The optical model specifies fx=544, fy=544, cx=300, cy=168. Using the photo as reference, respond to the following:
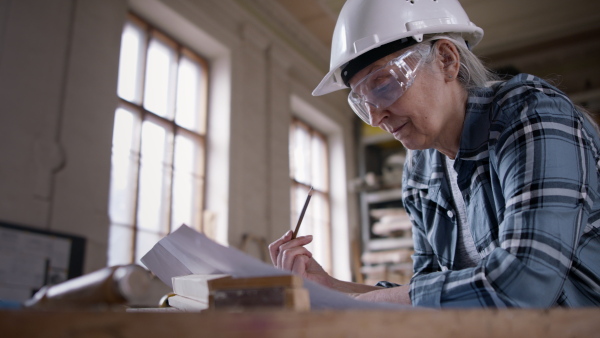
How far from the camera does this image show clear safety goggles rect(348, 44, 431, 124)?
5.25 feet

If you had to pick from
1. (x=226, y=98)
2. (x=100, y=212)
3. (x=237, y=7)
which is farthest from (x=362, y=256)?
(x=100, y=212)

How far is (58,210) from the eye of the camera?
4035 millimetres

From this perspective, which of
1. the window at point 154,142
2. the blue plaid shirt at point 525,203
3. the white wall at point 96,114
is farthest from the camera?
the window at point 154,142

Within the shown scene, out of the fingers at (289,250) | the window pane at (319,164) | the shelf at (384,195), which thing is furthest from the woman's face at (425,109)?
the window pane at (319,164)

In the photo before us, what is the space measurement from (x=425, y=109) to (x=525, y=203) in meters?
0.57

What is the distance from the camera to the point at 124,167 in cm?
493

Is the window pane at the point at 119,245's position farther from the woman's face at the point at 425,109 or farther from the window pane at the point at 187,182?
the woman's face at the point at 425,109

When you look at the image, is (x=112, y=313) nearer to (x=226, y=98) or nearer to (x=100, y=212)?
(x=100, y=212)

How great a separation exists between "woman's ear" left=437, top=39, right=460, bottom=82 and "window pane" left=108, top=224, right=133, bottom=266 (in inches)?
146

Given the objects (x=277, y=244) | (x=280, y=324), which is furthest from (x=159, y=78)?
(x=280, y=324)

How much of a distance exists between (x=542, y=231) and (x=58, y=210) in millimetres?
3748

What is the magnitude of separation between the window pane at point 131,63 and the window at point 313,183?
286 centimetres

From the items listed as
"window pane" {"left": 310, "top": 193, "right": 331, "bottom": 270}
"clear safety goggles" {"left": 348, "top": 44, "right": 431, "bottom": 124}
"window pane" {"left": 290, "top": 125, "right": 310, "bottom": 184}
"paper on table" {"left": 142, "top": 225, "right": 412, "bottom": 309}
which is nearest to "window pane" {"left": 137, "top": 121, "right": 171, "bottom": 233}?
"window pane" {"left": 290, "top": 125, "right": 310, "bottom": 184}

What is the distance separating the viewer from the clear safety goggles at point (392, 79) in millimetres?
1601
